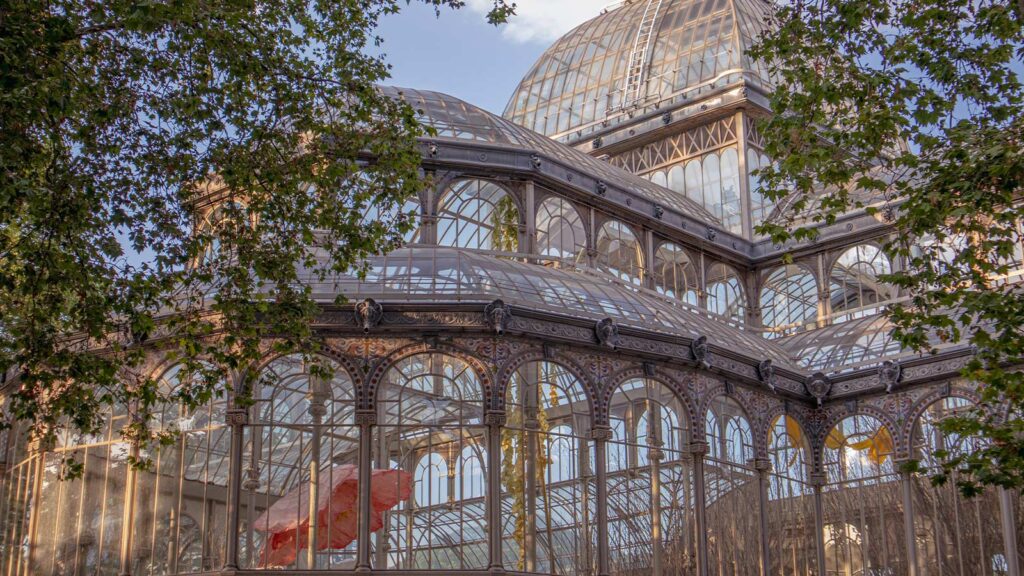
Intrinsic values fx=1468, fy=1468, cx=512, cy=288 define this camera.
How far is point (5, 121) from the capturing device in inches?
816

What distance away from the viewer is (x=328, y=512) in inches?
1130

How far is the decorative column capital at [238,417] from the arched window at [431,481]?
11.7ft

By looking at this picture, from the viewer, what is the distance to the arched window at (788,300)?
44.9 m

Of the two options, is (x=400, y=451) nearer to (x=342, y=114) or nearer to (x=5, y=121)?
(x=342, y=114)

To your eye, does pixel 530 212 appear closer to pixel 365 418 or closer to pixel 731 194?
pixel 365 418

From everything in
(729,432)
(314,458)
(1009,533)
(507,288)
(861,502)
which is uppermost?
(507,288)

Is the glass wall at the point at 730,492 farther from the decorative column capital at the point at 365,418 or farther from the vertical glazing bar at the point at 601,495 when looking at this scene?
the decorative column capital at the point at 365,418

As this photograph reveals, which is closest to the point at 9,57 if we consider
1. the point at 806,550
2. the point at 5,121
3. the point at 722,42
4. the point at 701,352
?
the point at 5,121

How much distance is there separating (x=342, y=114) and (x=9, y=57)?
6.49m

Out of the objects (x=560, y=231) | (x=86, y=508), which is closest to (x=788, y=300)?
(x=560, y=231)

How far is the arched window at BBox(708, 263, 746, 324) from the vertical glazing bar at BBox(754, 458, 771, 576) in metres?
10.1

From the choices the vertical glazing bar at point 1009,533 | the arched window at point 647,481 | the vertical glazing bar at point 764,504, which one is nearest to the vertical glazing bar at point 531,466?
the arched window at point 647,481

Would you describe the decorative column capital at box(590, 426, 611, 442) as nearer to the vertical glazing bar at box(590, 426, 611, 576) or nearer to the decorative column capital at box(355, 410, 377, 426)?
the vertical glazing bar at box(590, 426, 611, 576)

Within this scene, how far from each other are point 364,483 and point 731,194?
76.1 ft
